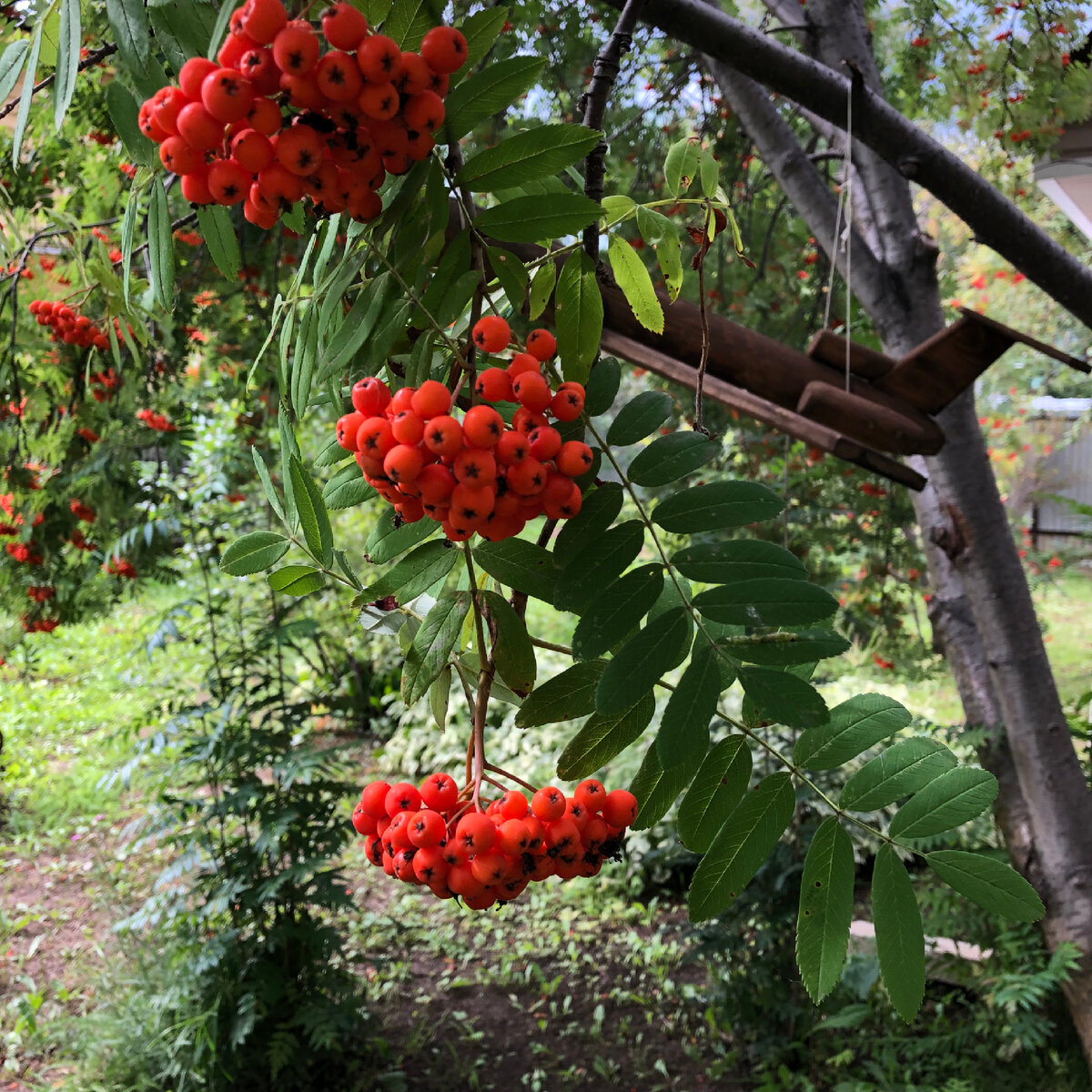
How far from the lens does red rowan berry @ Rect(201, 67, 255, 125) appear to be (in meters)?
0.52

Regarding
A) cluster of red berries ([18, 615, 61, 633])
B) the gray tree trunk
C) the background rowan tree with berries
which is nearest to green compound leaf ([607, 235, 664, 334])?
the background rowan tree with berries

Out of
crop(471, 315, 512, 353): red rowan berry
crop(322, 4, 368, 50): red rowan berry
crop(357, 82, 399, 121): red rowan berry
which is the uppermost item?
crop(322, 4, 368, 50): red rowan berry

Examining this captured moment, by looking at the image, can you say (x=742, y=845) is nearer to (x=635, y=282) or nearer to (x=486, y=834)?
(x=486, y=834)

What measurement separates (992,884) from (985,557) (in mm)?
2207

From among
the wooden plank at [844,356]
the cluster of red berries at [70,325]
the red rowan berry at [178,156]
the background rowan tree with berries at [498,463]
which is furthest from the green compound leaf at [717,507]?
the cluster of red berries at [70,325]

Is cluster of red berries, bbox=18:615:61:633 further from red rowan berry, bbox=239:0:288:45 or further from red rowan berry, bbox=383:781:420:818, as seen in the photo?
red rowan berry, bbox=239:0:288:45

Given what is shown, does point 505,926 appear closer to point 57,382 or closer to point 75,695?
point 57,382

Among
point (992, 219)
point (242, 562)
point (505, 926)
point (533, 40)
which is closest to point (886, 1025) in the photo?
point (505, 926)

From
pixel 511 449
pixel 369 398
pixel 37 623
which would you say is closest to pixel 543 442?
pixel 511 449

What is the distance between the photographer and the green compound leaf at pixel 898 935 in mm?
671

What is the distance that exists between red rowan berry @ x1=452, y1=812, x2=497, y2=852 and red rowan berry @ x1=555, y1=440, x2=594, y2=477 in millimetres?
259

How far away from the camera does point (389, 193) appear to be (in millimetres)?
632

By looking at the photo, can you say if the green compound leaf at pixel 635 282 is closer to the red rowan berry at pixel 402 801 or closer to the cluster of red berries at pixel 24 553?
the red rowan berry at pixel 402 801

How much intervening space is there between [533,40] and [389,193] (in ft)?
9.60
